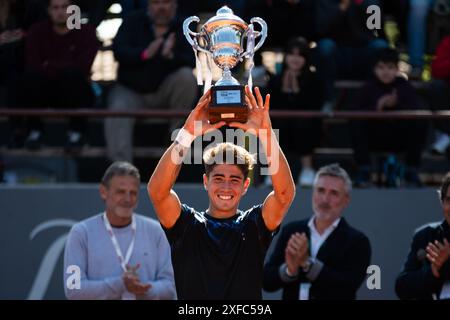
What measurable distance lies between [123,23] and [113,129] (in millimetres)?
945

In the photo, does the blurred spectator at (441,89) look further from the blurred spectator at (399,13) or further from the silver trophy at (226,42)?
the silver trophy at (226,42)

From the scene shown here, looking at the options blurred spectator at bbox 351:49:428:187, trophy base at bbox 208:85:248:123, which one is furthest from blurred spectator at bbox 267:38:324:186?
trophy base at bbox 208:85:248:123

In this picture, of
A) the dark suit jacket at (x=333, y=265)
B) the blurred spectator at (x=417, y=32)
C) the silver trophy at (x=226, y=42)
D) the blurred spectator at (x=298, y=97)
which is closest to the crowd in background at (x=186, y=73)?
the blurred spectator at (x=298, y=97)

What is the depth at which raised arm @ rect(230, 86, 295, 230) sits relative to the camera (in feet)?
18.6

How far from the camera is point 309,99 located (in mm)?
9492

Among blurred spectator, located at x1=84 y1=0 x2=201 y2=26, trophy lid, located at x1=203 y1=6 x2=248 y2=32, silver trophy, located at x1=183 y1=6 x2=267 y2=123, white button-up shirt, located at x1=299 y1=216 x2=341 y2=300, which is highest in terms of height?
blurred spectator, located at x1=84 y1=0 x2=201 y2=26

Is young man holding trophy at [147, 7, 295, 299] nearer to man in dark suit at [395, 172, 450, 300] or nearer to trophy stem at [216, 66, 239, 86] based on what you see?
trophy stem at [216, 66, 239, 86]

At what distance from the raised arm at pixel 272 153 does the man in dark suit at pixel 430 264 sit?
72.9 inches

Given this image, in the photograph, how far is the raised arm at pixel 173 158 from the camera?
5.64 m

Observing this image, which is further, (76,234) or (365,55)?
(365,55)

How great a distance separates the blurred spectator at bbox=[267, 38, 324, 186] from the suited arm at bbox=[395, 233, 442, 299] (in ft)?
6.02
